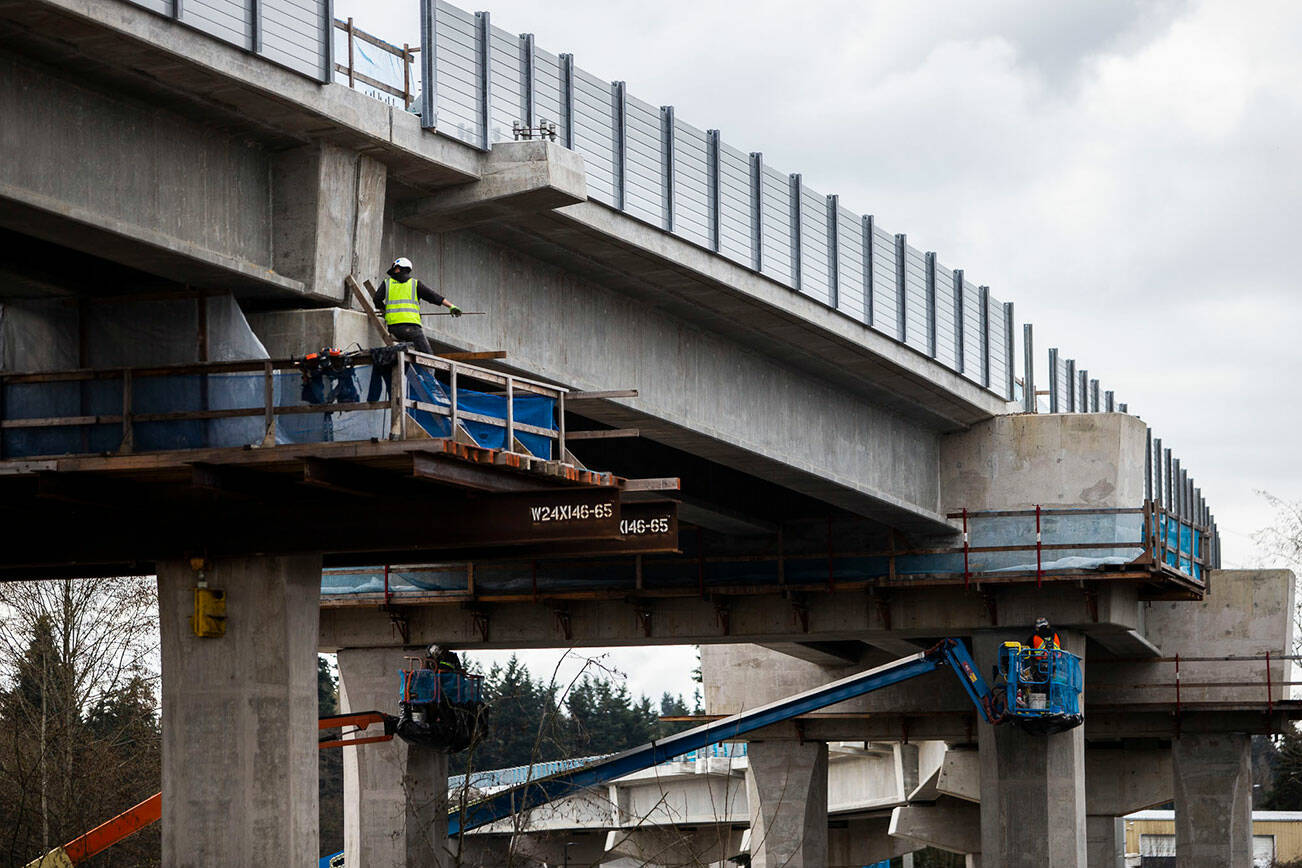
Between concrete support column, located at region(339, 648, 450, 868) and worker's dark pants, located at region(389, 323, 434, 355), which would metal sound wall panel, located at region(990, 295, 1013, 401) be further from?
worker's dark pants, located at region(389, 323, 434, 355)

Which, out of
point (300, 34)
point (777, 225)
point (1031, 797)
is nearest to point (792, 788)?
point (1031, 797)

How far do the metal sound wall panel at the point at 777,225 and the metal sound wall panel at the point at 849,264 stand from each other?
1.24 meters

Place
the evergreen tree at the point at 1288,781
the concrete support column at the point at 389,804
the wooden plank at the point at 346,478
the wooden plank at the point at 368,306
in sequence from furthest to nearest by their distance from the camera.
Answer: the evergreen tree at the point at 1288,781
the concrete support column at the point at 389,804
the wooden plank at the point at 368,306
the wooden plank at the point at 346,478

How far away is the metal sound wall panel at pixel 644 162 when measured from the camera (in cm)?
2212

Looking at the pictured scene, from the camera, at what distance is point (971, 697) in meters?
33.6

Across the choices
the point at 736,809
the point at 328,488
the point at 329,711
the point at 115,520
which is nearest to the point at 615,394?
the point at 328,488

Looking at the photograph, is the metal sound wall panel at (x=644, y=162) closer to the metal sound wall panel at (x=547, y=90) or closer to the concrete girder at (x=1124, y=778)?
the metal sound wall panel at (x=547, y=90)

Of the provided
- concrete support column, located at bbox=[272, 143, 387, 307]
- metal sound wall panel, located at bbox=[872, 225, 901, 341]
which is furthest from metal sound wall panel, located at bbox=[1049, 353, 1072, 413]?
concrete support column, located at bbox=[272, 143, 387, 307]

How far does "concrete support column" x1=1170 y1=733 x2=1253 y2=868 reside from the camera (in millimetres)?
43969

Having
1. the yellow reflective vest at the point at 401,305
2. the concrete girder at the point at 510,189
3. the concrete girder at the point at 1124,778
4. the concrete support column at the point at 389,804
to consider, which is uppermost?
the concrete girder at the point at 510,189

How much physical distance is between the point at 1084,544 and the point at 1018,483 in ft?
4.76

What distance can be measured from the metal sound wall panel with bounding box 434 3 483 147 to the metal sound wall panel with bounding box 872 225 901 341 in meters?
9.02

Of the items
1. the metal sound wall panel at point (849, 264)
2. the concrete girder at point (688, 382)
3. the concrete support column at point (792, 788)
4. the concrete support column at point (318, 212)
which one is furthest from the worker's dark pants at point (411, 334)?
the concrete support column at point (792, 788)

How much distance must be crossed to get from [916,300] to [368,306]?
12299mm
